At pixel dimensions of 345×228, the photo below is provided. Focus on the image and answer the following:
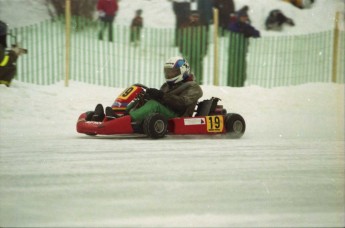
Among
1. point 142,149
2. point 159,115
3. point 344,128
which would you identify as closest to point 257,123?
point 344,128

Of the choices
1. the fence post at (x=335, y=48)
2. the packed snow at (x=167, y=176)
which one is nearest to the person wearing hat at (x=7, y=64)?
the packed snow at (x=167, y=176)

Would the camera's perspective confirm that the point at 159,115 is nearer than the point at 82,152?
No

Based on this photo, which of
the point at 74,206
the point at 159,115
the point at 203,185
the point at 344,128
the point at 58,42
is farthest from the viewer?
the point at 58,42

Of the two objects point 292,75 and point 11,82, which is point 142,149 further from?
point 292,75

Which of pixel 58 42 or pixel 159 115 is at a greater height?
pixel 58 42

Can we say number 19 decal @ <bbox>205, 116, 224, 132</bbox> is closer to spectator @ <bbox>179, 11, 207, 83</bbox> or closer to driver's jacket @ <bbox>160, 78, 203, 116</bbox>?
driver's jacket @ <bbox>160, 78, 203, 116</bbox>

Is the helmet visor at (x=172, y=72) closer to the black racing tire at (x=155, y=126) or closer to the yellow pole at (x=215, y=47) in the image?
the black racing tire at (x=155, y=126)

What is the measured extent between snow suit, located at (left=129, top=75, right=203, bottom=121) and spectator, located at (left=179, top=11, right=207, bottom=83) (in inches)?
215

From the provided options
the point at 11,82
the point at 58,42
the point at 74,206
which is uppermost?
the point at 58,42

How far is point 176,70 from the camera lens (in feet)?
21.9

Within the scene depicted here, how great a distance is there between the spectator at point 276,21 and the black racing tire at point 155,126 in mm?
6499

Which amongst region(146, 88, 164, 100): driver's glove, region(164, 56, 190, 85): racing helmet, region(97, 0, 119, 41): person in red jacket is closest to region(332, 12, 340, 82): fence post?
region(97, 0, 119, 41): person in red jacket

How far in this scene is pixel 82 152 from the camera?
17.4ft

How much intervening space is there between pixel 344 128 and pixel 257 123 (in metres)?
1.09
